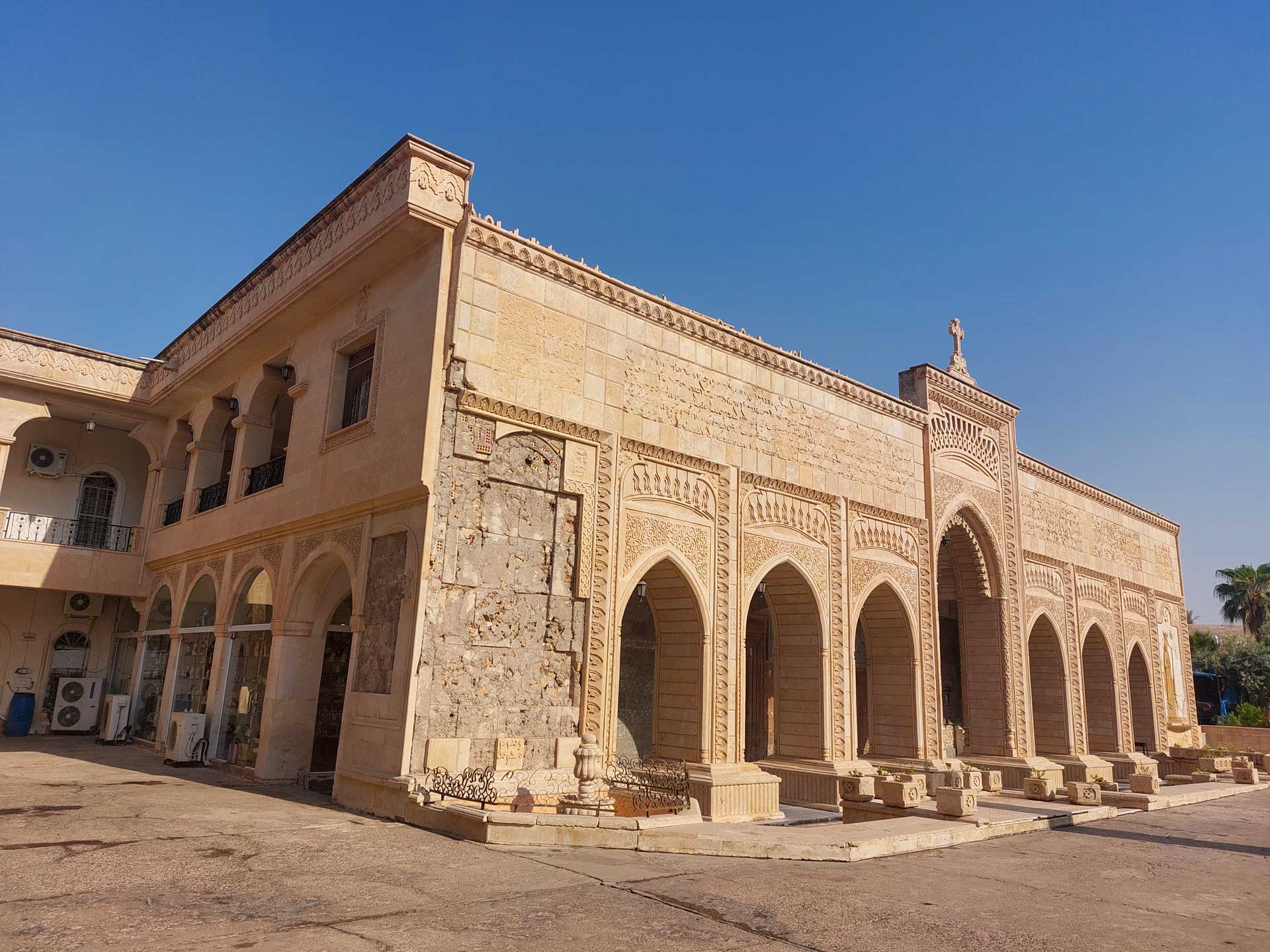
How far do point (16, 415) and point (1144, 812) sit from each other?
66.0 ft

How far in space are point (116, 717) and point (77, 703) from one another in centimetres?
250

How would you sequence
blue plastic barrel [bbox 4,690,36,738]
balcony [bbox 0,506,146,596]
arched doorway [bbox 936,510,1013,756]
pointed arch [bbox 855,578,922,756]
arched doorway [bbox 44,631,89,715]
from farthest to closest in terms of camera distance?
arched doorway [bbox 44,631,89,715], arched doorway [bbox 936,510,1013,756], blue plastic barrel [bbox 4,690,36,738], balcony [bbox 0,506,146,596], pointed arch [bbox 855,578,922,756]

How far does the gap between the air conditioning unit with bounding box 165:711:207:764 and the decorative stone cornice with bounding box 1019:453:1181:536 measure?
16883 mm

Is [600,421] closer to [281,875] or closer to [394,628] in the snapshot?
[394,628]

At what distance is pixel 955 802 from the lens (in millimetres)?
10039

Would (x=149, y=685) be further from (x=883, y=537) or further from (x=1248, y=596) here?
(x=1248, y=596)

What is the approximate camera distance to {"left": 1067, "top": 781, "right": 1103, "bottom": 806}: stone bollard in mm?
12586

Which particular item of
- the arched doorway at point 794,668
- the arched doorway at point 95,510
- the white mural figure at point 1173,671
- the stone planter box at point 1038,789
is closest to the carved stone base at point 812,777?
the arched doorway at point 794,668

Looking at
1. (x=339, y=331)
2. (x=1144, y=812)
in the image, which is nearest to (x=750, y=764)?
(x=1144, y=812)

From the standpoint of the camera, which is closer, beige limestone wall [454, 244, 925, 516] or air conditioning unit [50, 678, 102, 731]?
beige limestone wall [454, 244, 925, 516]

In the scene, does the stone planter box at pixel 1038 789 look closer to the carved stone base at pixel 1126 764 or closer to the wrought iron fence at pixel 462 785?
the carved stone base at pixel 1126 764

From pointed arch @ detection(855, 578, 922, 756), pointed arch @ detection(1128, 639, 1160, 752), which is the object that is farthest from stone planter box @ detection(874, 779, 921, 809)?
pointed arch @ detection(1128, 639, 1160, 752)

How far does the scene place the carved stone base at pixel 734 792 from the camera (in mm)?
10914

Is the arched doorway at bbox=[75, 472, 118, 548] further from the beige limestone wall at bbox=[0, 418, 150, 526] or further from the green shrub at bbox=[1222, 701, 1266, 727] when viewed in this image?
the green shrub at bbox=[1222, 701, 1266, 727]
